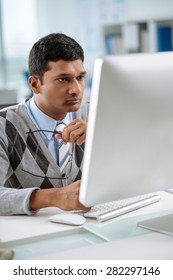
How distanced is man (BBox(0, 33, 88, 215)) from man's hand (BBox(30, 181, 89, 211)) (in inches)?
8.6

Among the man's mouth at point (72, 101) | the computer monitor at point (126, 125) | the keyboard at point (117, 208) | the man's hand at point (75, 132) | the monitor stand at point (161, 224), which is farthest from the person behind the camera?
the man's mouth at point (72, 101)

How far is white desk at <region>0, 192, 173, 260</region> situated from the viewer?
1.18 m

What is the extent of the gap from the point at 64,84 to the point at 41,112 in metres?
0.15

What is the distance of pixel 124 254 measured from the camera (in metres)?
1.17

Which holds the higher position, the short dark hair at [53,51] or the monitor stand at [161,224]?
the short dark hair at [53,51]

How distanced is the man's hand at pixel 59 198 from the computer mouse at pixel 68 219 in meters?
0.04

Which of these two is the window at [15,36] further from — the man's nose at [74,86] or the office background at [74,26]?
the man's nose at [74,86]

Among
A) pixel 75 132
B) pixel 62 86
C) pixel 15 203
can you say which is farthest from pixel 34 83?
pixel 15 203

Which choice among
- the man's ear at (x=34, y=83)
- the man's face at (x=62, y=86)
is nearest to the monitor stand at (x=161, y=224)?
the man's face at (x=62, y=86)

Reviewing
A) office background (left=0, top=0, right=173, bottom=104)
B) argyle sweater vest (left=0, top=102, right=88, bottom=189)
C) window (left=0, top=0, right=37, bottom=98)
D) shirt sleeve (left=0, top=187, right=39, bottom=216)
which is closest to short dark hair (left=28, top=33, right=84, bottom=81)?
argyle sweater vest (left=0, top=102, right=88, bottom=189)

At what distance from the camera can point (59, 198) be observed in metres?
1.47

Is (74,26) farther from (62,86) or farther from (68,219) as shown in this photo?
(68,219)

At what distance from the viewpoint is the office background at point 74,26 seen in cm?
478

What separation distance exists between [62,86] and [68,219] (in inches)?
22.3
